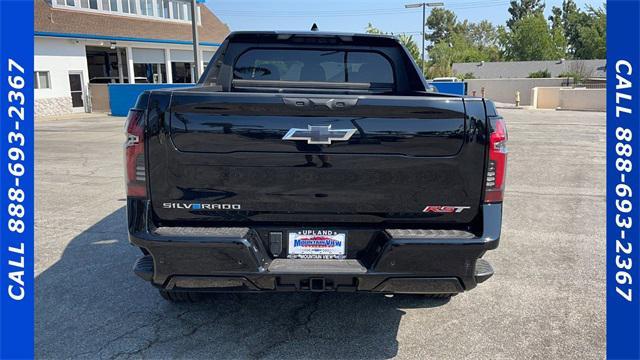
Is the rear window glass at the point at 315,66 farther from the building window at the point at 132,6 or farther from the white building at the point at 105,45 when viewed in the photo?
the building window at the point at 132,6

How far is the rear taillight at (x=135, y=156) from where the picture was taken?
9.10 feet

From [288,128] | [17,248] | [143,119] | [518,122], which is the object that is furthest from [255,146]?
[518,122]

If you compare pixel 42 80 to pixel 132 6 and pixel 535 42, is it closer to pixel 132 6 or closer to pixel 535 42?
pixel 132 6

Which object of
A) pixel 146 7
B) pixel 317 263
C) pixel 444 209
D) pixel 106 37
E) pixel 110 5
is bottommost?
pixel 317 263

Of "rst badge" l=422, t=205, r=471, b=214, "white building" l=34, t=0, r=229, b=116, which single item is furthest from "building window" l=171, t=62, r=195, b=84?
"rst badge" l=422, t=205, r=471, b=214

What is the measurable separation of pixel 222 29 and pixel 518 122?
76.9ft

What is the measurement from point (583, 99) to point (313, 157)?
29.9 meters

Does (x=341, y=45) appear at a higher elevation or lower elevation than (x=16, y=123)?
higher

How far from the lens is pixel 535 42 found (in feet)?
211

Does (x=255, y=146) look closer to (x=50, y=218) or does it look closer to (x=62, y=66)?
(x=50, y=218)

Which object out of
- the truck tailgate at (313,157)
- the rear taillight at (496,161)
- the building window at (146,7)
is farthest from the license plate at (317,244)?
the building window at (146,7)

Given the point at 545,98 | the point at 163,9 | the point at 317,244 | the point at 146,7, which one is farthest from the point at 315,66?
the point at 163,9

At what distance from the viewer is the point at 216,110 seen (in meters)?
2.73

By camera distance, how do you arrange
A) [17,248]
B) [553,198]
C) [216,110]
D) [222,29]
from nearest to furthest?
[216,110]
[17,248]
[553,198]
[222,29]
